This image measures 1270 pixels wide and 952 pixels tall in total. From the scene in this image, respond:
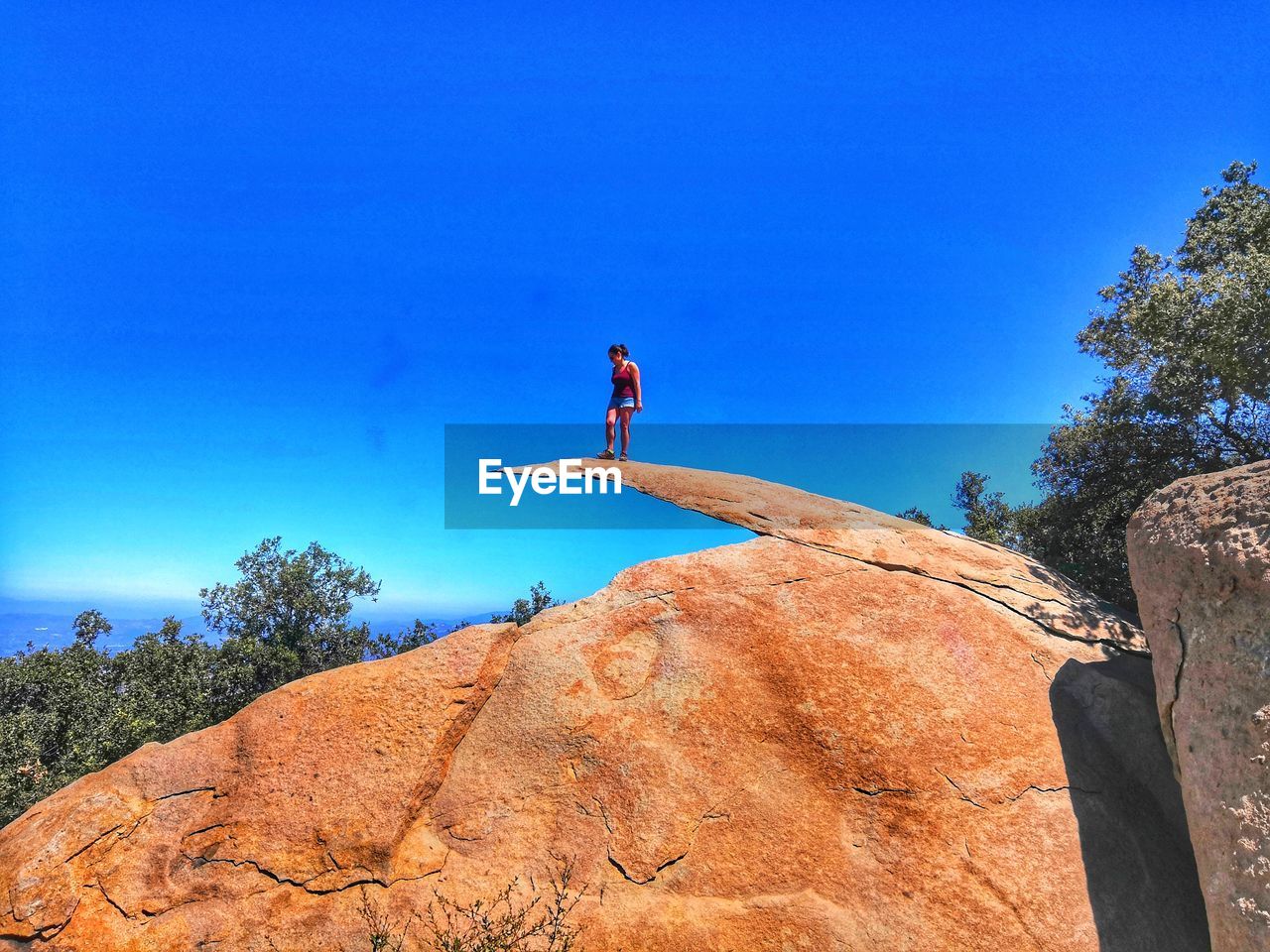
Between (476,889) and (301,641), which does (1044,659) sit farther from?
(301,641)

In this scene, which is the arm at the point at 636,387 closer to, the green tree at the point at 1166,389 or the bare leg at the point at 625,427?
the bare leg at the point at 625,427

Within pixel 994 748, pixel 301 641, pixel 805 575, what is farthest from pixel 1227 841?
pixel 301 641

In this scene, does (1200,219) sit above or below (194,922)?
above

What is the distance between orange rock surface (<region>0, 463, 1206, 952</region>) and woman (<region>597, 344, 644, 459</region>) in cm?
462

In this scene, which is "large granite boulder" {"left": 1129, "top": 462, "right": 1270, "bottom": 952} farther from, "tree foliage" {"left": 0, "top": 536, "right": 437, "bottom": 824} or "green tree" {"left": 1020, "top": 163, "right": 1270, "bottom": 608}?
"tree foliage" {"left": 0, "top": 536, "right": 437, "bottom": 824}

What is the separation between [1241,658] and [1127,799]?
194 centimetres

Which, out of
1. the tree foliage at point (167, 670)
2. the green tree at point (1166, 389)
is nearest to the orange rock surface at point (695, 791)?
the green tree at point (1166, 389)

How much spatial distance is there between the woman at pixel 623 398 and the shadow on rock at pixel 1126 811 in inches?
301

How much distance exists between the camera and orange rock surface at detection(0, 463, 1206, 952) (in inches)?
226

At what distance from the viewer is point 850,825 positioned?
239 inches

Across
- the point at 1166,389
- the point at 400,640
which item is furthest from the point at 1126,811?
the point at 400,640

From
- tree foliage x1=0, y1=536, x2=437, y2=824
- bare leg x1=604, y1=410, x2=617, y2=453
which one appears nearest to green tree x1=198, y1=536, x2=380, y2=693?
tree foliage x1=0, y1=536, x2=437, y2=824

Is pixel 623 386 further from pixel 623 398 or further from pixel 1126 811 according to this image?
pixel 1126 811

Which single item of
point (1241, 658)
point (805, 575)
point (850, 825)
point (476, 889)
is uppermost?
point (805, 575)
